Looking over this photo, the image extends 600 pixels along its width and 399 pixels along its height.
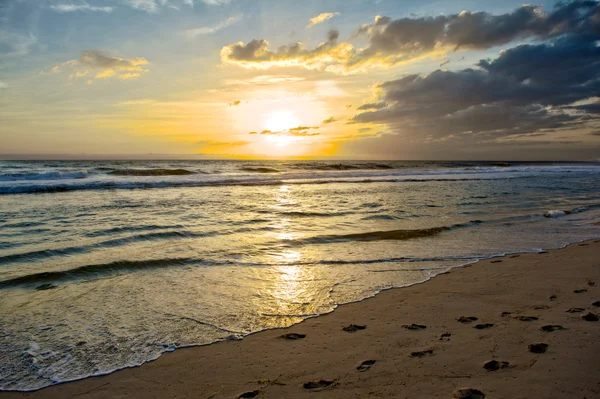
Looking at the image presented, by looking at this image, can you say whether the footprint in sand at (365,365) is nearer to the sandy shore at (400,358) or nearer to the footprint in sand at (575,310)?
the sandy shore at (400,358)

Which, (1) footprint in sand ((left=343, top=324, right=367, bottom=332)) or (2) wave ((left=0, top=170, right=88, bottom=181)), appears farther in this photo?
(2) wave ((left=0, top=170, right=88, bottom=181))

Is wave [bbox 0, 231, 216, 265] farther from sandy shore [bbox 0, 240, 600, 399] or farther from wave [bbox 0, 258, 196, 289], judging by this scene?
sandy shore [bbox 0, 240, 600, 399]

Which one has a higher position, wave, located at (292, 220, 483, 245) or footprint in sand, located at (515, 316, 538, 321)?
wave, located at (292, 220, 483, 245)

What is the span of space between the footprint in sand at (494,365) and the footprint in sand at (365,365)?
1.00m

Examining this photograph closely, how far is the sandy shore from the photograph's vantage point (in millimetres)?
2896

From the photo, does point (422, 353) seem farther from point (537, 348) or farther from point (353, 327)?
point (537, 348)

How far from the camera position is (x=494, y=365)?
3.16 metres

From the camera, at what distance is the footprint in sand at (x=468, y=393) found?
2.70m

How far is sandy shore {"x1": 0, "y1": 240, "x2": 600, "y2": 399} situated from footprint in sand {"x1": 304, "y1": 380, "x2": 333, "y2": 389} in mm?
18

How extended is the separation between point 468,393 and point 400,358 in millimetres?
728

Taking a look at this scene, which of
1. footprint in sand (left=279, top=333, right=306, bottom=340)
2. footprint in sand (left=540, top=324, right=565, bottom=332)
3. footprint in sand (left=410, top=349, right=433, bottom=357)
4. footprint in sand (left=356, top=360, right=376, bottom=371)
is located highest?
footprint in sand (left=540, top=324, right=565, bottom=332)

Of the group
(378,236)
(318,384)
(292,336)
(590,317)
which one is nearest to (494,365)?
(318,384)

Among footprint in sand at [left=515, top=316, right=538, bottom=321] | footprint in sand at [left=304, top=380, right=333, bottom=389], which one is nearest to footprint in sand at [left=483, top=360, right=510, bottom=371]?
footprint in sand at [left=515, top=316, right=538, bottom=321]

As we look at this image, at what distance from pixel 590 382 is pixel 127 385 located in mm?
3905
